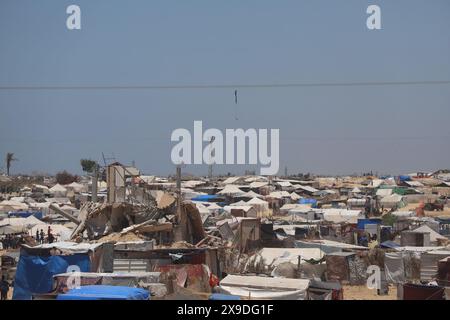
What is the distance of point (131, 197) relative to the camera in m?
15.3

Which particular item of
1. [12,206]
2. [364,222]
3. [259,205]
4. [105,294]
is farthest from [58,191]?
[105,294]

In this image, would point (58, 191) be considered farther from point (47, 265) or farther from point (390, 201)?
point (47, 265)

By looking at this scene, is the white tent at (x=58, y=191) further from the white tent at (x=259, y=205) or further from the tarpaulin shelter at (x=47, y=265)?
the tarpaulin shelter at (x=47, y=265)

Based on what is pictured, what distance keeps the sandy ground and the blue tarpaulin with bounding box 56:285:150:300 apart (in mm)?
5841

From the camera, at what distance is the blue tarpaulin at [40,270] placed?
11.0m

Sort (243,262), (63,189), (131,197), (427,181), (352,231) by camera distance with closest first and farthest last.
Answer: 1. (243,262)
2. (131,197)
3. (352,231)
4. (63,189)
5. (427,181)

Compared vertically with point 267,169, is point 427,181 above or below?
below

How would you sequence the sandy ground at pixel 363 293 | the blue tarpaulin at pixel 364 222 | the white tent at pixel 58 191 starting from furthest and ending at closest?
the white tent at pixel 58 191, the blue tarpaulin at pixel 364 222, the sandy ground at pixel 363 293

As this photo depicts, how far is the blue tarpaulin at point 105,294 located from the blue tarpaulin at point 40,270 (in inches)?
131

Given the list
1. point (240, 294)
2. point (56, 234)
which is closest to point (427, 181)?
point (56, 234)

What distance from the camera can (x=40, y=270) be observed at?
11.1 m

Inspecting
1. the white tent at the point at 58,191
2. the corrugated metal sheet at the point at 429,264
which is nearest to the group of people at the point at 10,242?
the corrugated metal sheet at the point at 429,264
